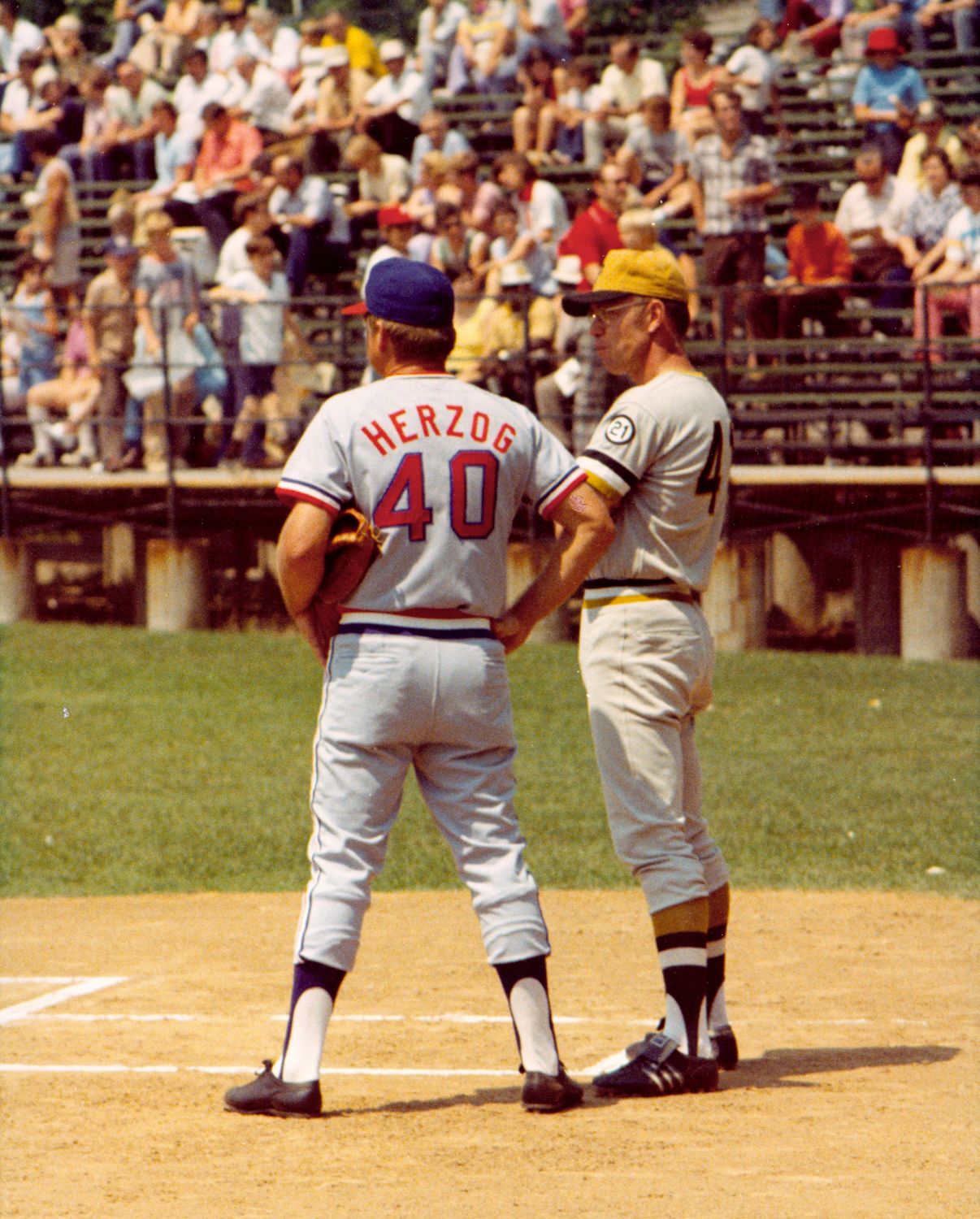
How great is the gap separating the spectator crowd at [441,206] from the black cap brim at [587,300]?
6631mm

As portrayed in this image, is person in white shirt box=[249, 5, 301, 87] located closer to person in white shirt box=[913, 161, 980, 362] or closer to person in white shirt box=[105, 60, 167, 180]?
person in white shirt box=[105, 60, 167, 180]

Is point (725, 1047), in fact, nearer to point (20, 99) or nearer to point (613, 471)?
point (613, 471)

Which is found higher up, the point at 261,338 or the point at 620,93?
the point at 620,93

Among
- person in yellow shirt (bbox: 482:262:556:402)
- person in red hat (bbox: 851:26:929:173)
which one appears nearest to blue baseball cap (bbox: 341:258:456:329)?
person in yellow shirt (bbox: 482:262:556:402)

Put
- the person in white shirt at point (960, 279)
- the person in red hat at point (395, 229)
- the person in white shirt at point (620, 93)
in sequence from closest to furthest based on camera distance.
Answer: the person in white shirt at point (960, 279)
the person in red hat at point (395, 229)
the person in white shirt at point (620, 93)

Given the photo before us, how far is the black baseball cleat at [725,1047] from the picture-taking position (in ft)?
17.6

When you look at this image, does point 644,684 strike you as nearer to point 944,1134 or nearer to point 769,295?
point 944,1134

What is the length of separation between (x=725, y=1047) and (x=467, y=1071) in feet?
2.41

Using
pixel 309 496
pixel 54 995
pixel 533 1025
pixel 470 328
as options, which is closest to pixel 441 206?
pixel 470 328

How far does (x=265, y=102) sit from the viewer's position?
18656mm

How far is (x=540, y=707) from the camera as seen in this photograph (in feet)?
41.2

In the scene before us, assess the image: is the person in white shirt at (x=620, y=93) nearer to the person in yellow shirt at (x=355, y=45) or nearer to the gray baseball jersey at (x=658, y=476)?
the person in yellow shirt at (x=355, y=45)

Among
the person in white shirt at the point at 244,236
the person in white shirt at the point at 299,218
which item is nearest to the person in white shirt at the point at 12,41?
the person in white shirt at the point at 299,218

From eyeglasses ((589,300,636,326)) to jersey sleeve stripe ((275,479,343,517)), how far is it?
3.45ft
